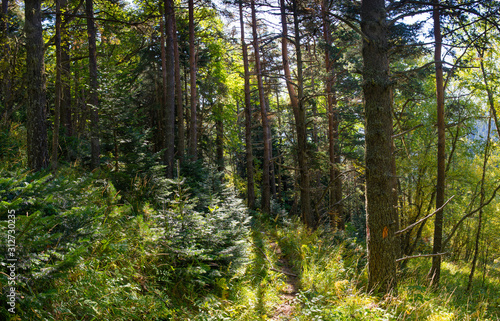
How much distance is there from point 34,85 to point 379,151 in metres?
6.81

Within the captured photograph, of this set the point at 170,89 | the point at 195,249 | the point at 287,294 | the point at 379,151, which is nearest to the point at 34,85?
the point at 170,89

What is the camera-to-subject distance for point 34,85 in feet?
19.2

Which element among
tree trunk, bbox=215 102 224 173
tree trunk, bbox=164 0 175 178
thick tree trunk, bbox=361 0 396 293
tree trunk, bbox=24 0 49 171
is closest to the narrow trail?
thick tree trunk, bbox=361 0 396 293

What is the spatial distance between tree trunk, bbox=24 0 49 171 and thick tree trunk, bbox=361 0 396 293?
21.0ft

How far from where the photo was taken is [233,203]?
22.3ft

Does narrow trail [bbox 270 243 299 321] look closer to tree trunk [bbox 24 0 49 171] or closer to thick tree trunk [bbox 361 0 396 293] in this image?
thick tree trunk [bbox 361 0 396 293]

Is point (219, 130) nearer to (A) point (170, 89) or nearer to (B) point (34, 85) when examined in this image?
(A) point (170, 89)

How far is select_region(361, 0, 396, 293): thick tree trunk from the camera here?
4469mm

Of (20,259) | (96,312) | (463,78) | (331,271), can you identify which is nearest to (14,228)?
(20,259)

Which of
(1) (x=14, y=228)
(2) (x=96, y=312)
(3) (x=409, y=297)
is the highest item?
(1) (x=14, y=228)

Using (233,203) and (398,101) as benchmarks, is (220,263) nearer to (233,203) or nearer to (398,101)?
(233,203)

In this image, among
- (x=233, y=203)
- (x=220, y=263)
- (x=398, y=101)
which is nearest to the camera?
(x=220, y=263)

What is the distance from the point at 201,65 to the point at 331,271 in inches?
539

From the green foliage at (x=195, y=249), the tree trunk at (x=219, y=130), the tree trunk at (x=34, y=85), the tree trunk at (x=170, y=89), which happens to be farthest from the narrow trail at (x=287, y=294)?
the tree trunk at (x=219, y=130)
